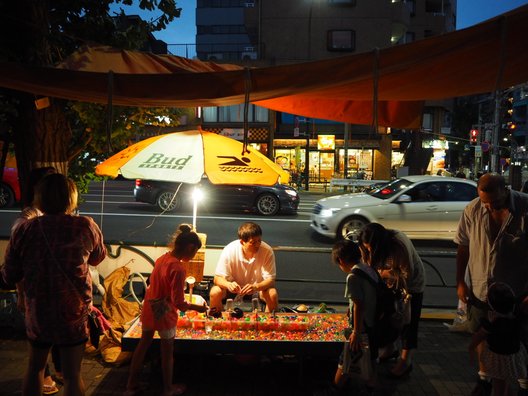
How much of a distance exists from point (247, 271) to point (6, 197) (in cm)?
1435

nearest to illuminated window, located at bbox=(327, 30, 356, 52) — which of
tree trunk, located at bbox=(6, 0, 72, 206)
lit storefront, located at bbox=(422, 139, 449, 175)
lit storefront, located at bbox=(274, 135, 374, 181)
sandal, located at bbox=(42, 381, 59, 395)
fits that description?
lit storefront, located at bbox=(274, 135, 374, 181)

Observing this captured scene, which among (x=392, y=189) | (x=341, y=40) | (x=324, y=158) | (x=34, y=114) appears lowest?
(x=392, y=189)

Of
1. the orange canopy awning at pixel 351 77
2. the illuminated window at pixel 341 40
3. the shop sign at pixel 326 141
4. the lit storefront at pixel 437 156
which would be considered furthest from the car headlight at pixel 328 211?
the lit storefront at pixel 437 156

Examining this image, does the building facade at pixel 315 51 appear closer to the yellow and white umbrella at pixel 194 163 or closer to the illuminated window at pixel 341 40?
the illuminated window at pixel 341 40

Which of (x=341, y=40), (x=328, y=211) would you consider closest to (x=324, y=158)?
(x=341, y=40)

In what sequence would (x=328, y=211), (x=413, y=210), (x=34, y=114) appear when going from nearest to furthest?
(x=34, y=114)
(x=413, y=210)
(x=328, y=211)

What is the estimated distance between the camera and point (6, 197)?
1617 centimetres

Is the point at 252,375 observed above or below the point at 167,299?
below

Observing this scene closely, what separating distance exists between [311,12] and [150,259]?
102 ft

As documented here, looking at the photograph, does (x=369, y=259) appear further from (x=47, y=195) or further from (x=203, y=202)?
(x=203, y=202)

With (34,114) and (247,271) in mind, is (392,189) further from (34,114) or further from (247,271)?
(34,114)

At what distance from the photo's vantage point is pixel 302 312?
191 inches

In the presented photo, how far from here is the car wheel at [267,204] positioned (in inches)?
630

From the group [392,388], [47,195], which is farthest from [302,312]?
[47,195]
